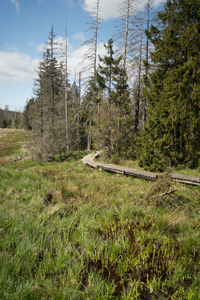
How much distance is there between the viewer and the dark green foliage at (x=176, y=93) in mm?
9656

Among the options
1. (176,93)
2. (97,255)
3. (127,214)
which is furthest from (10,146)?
(97,255)

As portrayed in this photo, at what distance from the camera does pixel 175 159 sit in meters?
10.4

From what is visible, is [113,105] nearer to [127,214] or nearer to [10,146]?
[127,214]

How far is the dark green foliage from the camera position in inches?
380

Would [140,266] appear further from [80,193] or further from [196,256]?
[80,193]

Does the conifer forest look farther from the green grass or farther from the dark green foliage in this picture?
the green grass

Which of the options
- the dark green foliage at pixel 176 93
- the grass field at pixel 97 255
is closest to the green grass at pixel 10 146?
the dark green foliage at pixel 176 93

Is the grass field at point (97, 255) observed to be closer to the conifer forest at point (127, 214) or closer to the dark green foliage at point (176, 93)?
the conifer forest at point (127, 214)

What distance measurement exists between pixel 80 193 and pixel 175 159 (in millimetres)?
6877

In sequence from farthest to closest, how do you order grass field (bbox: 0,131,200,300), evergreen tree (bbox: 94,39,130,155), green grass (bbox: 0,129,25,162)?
green grass (bbox: 0,129,25,162) < evergreen tree (bbox: 94,39,130,155) < grass field (bbox: 0,131,200,300)

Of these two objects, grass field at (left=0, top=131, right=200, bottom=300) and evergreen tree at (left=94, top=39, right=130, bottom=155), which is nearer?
grass field at (left=0, top=131, right=200, bottom=300)

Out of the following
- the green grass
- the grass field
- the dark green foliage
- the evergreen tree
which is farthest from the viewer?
the green grass

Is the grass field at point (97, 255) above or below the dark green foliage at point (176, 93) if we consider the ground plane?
below

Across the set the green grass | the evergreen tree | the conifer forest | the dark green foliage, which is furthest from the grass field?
the green grass
